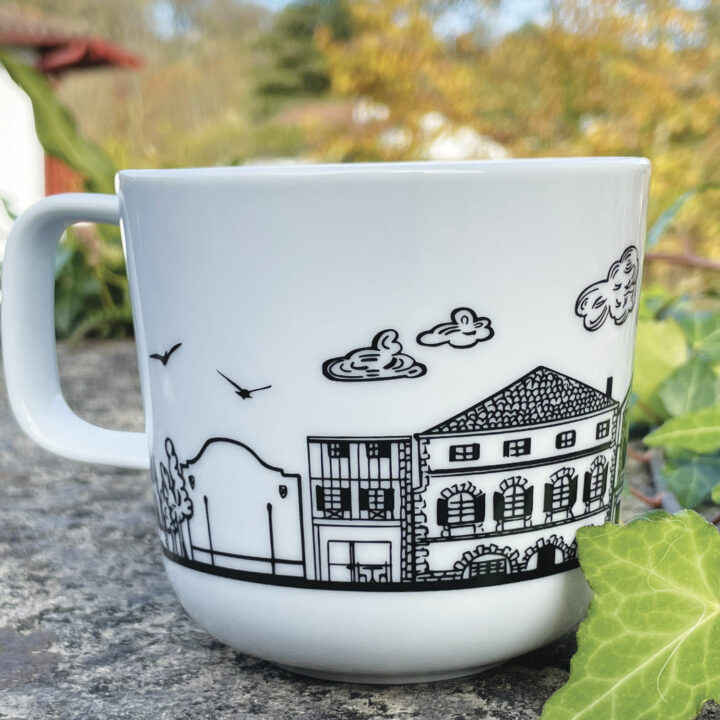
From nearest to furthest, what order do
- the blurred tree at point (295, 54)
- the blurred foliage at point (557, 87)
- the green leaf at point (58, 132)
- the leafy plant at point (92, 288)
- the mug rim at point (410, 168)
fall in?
the mug rim at point (410, 168) → the green leaf at point (58, 132) → the leafy plant at point (92, 288) → the blurred foliage at point (557, 87) → the blurred tree at point (295, 54)

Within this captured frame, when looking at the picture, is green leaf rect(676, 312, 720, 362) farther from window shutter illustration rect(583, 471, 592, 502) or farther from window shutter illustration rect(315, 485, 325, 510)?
window shutter illustration rect(315, 485, 325, 510)

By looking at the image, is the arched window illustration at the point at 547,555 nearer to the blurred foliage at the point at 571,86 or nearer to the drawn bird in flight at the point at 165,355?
the drawn bird in flight at the point at 165,355

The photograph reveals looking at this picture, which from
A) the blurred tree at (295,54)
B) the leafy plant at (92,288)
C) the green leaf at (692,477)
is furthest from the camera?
the blurred tree at (295,54)

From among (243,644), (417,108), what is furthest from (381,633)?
(417,108)

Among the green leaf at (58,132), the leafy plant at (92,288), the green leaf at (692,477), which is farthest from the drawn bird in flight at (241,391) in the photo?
the leafy plant at (92,288)

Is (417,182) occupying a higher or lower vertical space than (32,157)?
higher

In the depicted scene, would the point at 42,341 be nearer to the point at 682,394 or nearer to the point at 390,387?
the point at 390,387

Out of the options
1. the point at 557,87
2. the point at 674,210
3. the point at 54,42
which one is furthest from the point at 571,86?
the point at 674,210

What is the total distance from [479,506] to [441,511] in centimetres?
2

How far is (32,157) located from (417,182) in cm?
550

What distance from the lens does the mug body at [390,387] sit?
356 millimetres

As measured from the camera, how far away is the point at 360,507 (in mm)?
375

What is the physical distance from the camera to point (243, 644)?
412mm

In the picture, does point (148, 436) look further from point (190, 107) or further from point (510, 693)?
point (190, 107)
